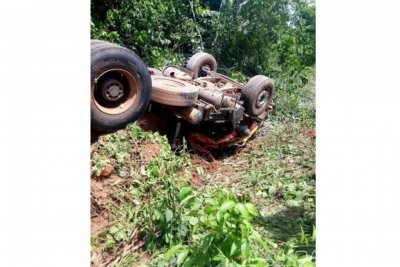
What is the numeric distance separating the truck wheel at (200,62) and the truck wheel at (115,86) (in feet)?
2.79

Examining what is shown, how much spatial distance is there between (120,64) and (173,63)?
1150mm

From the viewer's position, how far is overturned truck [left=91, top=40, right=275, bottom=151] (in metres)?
1.50

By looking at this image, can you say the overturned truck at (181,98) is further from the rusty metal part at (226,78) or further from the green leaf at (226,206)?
the green leaf at (226,206)

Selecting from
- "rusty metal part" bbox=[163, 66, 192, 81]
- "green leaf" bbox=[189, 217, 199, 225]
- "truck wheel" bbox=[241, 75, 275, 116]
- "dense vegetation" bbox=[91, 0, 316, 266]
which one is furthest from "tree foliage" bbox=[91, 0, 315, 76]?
"green leaf" bbox=[189, 217, 199, 225]

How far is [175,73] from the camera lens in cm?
264

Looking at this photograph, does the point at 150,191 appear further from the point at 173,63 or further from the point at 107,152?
the point at 173,63

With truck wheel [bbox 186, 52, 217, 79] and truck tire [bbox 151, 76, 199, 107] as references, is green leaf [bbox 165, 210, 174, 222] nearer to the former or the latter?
truck tire [bbox 151, 76, 199, 107]

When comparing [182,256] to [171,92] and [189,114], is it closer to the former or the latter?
[171,92]

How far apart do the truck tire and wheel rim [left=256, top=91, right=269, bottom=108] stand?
468mm

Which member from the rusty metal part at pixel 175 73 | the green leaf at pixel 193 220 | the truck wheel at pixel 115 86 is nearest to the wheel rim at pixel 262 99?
the rusty metal part at pixel 175 73

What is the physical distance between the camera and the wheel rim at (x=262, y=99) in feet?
8.46

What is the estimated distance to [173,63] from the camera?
2631 millimetres

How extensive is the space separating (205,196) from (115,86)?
541mm
